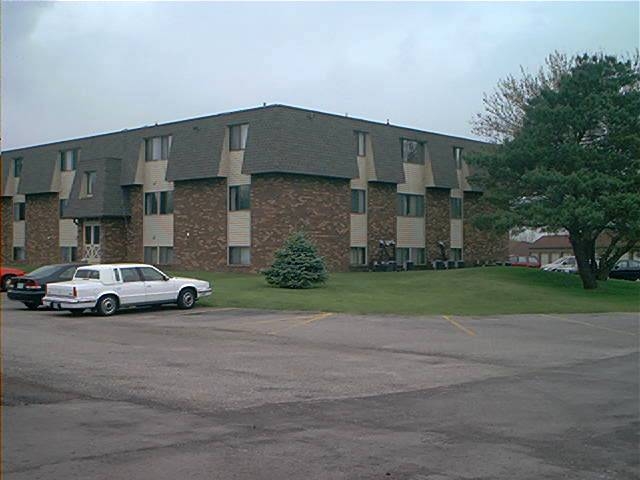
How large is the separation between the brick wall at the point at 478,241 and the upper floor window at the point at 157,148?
714 inches

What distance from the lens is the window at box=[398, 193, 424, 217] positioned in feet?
152

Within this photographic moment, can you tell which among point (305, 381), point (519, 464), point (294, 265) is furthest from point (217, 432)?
point (294, 265)

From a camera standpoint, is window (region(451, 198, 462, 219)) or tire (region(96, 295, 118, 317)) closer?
tire (region(96, 295, 118, 317))

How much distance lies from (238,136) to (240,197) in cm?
301

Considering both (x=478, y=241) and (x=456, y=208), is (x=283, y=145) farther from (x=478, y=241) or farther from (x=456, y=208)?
(x=478, y=241)

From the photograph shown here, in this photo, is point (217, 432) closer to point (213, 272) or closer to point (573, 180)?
point (573, 180)

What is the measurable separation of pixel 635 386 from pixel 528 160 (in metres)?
23.4

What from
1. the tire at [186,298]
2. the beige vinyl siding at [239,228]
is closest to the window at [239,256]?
the beige vinyl siding at [239,228]

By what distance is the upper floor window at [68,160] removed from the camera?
50.9 meters

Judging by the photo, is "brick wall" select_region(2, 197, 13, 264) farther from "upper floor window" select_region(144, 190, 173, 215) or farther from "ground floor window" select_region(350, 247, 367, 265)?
"ground floor window" select_region(350, 247, 367, 265)

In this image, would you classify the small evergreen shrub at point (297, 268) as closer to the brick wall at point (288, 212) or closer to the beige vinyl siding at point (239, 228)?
the brick wall at point (288, 212)

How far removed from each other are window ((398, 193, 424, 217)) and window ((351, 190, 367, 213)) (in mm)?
3190

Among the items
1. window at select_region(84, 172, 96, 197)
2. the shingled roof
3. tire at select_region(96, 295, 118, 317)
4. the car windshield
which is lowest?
tire at select_region(96, 295, 118, 317)

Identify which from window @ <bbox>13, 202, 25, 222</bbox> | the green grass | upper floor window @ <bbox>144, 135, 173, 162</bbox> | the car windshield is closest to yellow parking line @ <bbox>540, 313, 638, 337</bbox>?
the green grass
